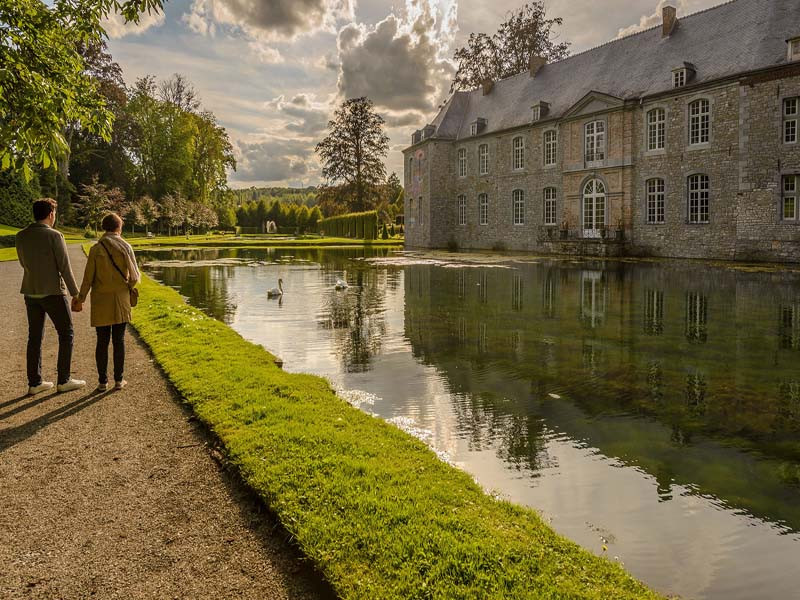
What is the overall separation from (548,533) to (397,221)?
81293 millimetres

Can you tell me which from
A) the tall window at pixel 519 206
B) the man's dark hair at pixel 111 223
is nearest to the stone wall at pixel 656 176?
the tall window at pixel 519 206

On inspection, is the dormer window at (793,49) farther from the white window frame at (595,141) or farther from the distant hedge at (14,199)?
the distant hedge at (14,199)

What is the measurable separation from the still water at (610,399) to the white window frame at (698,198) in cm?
1438

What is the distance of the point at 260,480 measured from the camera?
3.88m

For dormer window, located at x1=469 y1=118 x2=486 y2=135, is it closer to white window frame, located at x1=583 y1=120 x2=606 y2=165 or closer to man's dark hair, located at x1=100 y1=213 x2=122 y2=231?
white window frame, located at x1=583 y1=120 x2=606 y2=165

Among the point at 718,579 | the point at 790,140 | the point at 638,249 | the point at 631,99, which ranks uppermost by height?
the point at 631,99

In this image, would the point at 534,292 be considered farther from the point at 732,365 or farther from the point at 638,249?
the point at 638,249

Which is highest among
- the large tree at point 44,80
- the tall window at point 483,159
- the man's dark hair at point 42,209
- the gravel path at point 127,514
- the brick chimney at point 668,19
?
the brick chimney at point 668,19

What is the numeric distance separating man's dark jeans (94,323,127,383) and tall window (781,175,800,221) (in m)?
26.4

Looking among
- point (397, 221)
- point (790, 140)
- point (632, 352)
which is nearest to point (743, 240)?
point (790, 140)

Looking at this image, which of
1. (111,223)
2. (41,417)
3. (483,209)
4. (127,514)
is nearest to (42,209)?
(111,223)

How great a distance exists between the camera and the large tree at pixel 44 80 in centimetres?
506

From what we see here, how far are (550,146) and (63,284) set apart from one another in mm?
33977

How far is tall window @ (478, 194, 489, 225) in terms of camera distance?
41844mm
